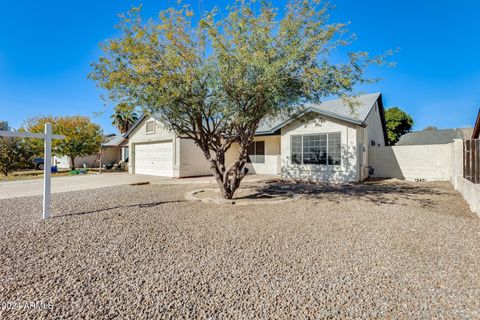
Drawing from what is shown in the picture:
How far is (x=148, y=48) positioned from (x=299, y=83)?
14.9 ft

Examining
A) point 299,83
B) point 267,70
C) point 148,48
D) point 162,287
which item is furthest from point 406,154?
point 162,287

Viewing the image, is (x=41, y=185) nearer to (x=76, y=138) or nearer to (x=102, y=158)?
(x=76, y=138)

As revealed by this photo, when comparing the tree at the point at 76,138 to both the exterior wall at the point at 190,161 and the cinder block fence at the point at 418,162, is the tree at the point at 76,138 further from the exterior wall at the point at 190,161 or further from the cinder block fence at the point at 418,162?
the cinder block fence at the point at 418,162

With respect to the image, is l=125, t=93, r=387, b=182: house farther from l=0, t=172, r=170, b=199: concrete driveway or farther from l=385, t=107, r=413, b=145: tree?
l=385, t=107, r=413, b=145: tree

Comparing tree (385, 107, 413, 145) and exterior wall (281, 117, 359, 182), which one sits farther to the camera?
tree (385, 107, 413, 145)

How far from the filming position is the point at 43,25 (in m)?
10.0

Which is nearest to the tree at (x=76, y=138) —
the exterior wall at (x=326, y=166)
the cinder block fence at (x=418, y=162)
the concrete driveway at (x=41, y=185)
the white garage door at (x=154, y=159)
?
the white garage door at (x=154, y=159)

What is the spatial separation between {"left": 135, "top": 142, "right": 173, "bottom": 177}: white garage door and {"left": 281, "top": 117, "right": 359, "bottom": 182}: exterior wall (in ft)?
25.3

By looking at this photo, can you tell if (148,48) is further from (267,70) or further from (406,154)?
(406,154)

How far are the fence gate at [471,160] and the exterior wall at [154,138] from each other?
1402 centimetres

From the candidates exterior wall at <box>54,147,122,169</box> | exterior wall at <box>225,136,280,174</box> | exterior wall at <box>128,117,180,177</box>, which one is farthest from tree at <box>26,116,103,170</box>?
exterior wall at <box>225,136,280,174</box>

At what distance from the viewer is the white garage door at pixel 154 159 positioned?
1655cm

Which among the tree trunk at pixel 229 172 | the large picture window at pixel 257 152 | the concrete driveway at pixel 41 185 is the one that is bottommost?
the concrete driveway at pixel 41 185

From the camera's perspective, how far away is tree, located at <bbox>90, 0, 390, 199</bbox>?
6816 mm
